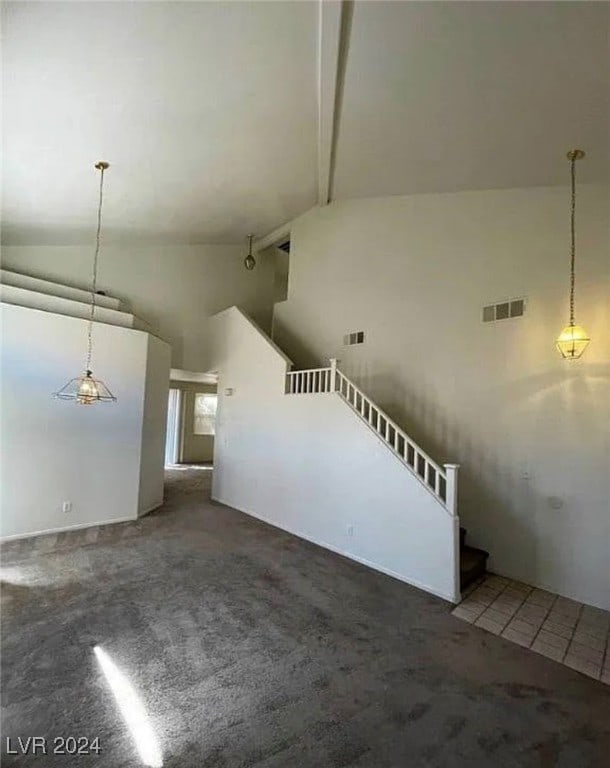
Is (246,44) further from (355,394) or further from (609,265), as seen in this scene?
(609,265)

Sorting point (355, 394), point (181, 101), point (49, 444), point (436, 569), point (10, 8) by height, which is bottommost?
point (436, 569)

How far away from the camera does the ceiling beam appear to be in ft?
9.46

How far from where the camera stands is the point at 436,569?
3656 mm

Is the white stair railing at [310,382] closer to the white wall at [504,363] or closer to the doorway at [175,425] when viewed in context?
the white wall at [504,363]

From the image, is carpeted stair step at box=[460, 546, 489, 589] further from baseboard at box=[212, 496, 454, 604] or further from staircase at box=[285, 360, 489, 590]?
baseboard at box=[212, 496, 454, 604]

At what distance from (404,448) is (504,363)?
5.20ft

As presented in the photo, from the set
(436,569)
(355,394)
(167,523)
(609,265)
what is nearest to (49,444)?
(167,523)

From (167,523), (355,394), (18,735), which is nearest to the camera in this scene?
(18,735)

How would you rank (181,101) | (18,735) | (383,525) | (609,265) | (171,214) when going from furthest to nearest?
1. (171,214)
2. (383,525)
3. (609,265)
4. (181,101)
5. (18,735)

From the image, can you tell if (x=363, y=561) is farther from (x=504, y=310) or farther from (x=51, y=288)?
(x=51, y=288)

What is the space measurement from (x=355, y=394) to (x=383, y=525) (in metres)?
1.64

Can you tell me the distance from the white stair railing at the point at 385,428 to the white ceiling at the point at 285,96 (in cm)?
285

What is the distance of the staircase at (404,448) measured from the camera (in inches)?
146

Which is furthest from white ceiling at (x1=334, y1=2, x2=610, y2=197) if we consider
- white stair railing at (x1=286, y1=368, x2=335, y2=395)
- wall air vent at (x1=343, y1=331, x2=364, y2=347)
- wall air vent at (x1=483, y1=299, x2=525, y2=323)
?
white stair railing at (x1=286, y1=368, x2=335, y2=395)
